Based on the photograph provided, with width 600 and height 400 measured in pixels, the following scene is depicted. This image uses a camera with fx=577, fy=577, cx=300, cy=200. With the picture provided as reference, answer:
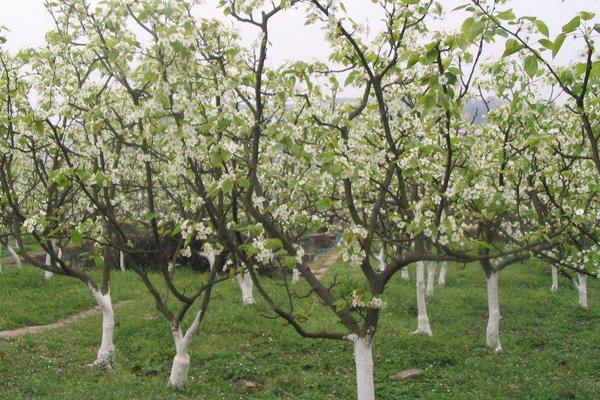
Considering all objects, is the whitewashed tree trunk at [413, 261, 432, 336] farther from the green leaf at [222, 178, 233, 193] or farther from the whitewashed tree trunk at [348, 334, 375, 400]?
the green leaf at [222, 178, 233, 193]

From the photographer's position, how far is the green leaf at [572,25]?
3.67m

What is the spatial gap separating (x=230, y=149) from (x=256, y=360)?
8.58 meters

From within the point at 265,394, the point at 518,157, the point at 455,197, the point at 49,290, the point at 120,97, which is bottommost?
the point at 265,394

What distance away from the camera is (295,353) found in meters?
14.4

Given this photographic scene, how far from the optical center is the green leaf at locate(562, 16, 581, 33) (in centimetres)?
367

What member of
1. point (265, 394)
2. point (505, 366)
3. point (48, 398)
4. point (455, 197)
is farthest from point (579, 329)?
point (48, 398)

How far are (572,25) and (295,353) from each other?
11.9 metres

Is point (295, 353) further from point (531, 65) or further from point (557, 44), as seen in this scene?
point (557, 44)

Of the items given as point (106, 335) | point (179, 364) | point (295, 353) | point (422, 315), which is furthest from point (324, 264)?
point (179, 364)

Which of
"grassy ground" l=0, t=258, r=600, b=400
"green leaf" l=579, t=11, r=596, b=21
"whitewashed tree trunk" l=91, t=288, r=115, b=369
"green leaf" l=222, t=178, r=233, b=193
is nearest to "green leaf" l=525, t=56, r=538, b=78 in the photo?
"green leaf" l=579, t=11, r=596, b=21

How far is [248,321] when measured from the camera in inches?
677

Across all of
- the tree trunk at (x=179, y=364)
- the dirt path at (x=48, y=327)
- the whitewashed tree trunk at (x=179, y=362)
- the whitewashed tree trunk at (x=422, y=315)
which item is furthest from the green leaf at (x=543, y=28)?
the dirt path at (x=48, y=327)

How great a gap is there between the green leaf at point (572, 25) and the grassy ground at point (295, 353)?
7.10 metres

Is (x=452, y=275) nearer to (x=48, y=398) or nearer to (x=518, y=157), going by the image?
(x=518, y=157)
